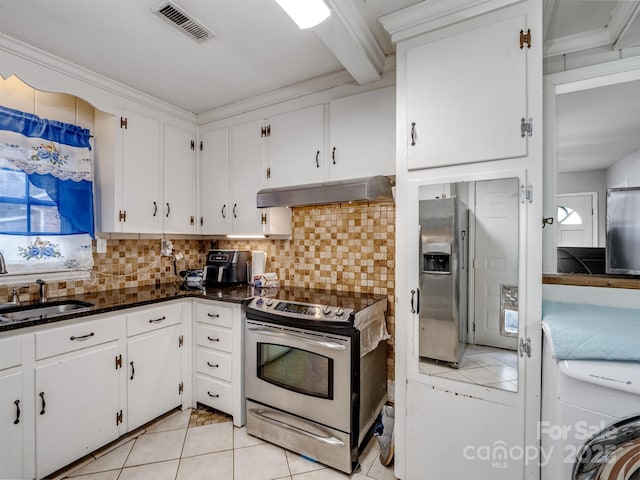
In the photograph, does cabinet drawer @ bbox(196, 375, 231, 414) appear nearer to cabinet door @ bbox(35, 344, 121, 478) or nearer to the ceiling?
cabinet door @ bbox(35, 344, 121, 478)

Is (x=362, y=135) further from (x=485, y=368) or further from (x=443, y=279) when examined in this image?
(x=485, y=368)

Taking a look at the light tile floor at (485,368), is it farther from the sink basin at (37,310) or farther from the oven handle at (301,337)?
the sink basin at (37,310)

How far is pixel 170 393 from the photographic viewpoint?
7.30 ft

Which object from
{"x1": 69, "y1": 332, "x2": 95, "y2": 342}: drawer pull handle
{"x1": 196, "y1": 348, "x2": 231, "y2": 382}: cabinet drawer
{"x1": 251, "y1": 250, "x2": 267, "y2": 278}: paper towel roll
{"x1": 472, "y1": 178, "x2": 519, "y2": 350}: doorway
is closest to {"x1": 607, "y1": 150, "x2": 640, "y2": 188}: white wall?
{"x1": 472, "y1": 178, "x2": 519, "y2": 350}: doorway

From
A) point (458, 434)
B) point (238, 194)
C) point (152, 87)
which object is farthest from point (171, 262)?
point (458, 434)

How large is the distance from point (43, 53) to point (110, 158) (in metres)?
0.70

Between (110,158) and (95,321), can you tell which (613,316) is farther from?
(110,158)

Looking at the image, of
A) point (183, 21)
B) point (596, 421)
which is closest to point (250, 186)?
point (183, 21)

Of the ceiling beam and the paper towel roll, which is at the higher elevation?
the ceiling beam

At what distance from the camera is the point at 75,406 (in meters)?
1.72

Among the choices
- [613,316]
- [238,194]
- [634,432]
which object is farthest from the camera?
[238,194]

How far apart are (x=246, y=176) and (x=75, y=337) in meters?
1.62

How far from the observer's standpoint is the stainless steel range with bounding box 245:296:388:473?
5.53ft

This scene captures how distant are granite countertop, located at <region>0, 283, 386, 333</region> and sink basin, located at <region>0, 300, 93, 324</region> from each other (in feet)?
0.17
